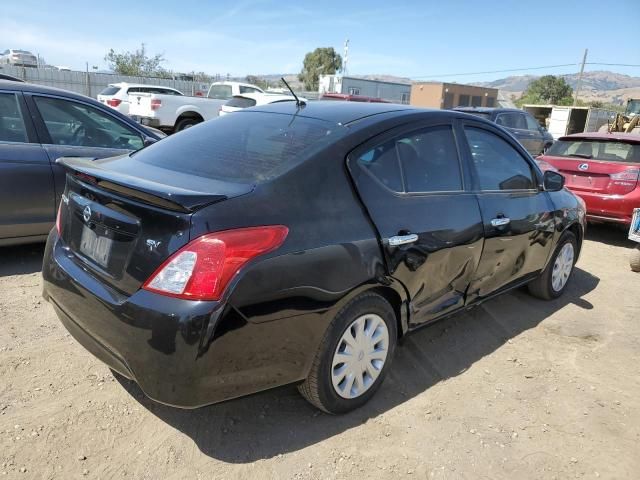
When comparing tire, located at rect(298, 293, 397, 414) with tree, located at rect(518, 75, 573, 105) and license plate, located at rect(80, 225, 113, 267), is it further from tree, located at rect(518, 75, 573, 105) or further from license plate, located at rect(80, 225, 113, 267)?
tree, located at rect(518, 75, 573, 105)

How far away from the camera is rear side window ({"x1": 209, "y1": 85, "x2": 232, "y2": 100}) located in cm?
1820

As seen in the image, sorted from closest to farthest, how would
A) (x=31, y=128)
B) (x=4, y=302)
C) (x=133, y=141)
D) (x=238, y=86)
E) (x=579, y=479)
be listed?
(x=579, y=479), (x=4, y=302), (x=31, y=128), (x=133, y=141), (x=238, y=86)

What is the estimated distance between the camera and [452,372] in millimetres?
3426

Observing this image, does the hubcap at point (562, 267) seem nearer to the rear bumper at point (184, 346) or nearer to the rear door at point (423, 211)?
the rear door at point (423, 211)

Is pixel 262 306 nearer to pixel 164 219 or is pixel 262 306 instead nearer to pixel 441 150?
pixel 164 219

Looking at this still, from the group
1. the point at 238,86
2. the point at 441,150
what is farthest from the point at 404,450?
the point at 238,86

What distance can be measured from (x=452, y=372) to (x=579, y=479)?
3.34ft

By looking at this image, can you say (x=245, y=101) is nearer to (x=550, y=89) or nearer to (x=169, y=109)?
(x=169, y=109)

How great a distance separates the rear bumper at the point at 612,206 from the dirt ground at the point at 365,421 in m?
3.53

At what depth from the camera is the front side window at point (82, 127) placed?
471 cm

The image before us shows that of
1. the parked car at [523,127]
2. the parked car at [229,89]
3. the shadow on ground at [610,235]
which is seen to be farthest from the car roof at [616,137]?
the parked car at [229,89]

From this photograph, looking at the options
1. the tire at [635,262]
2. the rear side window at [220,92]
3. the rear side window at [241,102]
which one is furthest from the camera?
the rear side window at [220,92]

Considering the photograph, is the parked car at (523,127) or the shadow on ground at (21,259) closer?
the shadow on ground at (21,259)

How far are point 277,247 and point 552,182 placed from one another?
2943 mm
